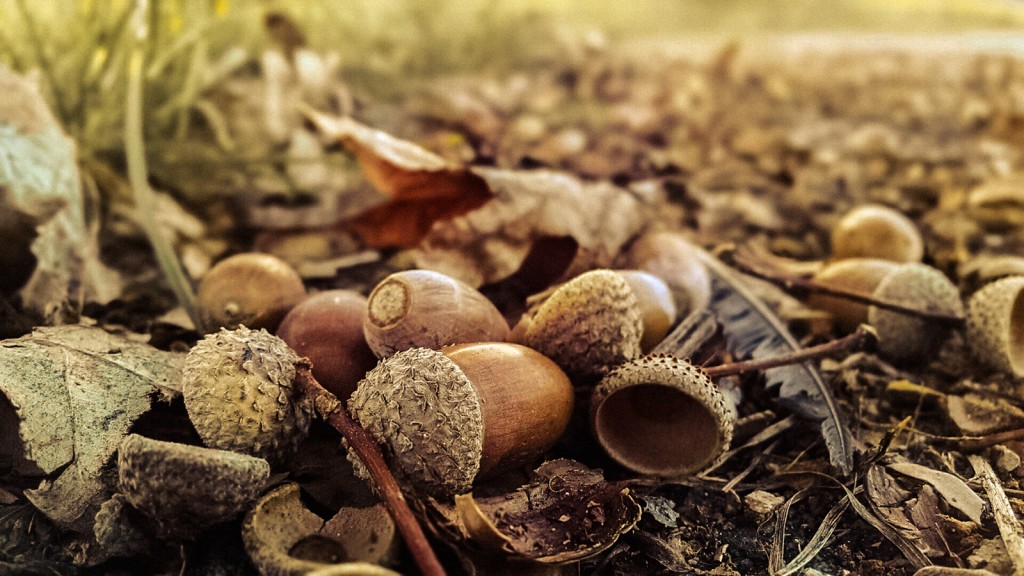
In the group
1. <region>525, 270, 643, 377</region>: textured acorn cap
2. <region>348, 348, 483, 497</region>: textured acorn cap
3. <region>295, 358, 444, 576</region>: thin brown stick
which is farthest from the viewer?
<region>525, 270, 643, 377</region>: textured acorn cap

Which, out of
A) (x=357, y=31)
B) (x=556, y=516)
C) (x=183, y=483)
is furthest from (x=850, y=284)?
(x=357, y=31)

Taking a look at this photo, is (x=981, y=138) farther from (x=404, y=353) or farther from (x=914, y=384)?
(x=404, y=353)

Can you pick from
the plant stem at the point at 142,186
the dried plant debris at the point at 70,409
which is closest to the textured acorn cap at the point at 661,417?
the dried plant debris at the point at 70,409

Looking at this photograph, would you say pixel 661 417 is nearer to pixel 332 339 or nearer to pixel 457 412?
pixel 457 412

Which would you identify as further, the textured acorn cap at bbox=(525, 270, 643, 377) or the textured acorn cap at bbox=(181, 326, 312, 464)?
the textured acorn cap at bbox=(525, 270, 643, 377)

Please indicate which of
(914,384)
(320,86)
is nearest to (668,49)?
(320,86)

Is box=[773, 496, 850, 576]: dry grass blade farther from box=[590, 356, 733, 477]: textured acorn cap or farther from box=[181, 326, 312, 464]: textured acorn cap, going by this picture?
box=[181, 326, 312, 464]: textured acorn cap

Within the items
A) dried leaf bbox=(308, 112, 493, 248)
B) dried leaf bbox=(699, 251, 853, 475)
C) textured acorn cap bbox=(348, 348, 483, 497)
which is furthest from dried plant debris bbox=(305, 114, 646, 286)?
textured acorn cap bbox=(348, 348, 483, 497)
